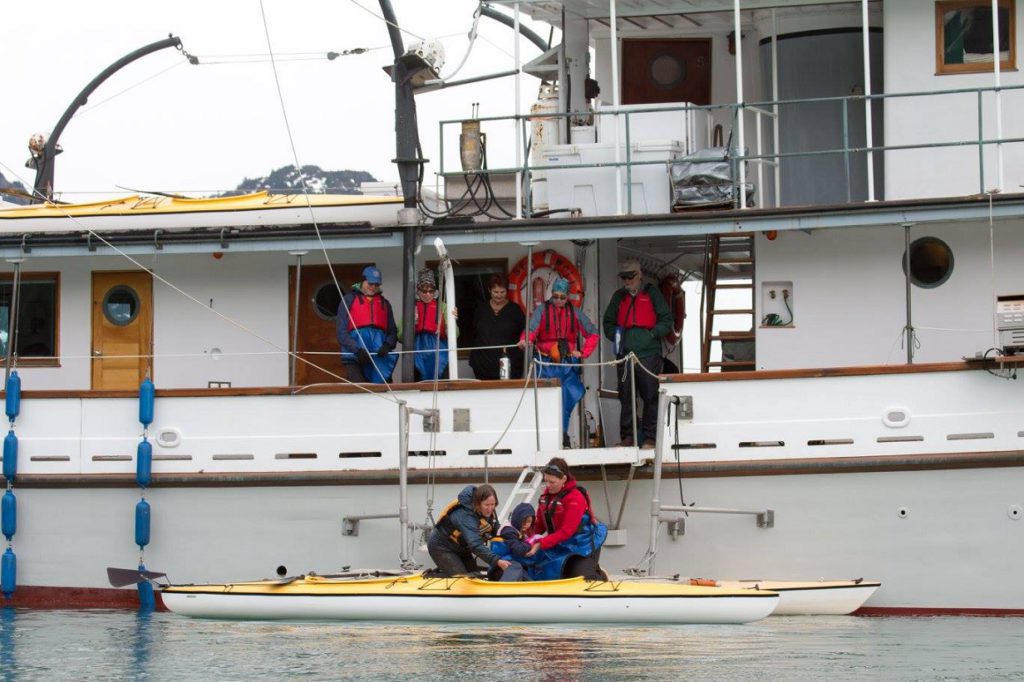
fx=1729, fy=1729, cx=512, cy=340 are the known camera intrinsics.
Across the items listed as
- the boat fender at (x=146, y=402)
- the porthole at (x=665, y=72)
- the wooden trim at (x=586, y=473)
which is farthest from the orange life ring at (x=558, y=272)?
the boat fender at (x=146, y=402)

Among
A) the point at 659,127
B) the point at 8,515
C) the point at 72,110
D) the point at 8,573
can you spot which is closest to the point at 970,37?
the point at 659,127

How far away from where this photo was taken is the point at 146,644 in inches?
529

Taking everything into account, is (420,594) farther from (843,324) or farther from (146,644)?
(843,324)

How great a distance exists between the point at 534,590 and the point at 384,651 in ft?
5.51

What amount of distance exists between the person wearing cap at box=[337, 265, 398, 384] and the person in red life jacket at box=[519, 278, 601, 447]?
1.40m

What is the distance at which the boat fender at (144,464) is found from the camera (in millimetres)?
16078

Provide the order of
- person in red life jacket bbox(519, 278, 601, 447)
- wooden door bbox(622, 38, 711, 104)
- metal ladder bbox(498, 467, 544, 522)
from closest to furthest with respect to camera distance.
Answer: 1. metal ladder bbox(498, 467, 544, 522)
2. person in red life jacket bbox(519, 278, 601, 447)
3. wooden door bbox(622, 38, 711, 104)

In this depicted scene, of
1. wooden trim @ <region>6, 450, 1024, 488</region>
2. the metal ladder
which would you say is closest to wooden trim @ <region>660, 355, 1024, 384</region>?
wooden trim @ <region>6, 450, 1024, 488</region>

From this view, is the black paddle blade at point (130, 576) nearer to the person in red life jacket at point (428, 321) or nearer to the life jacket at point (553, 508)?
the person in red life jacket at point (428, 321)

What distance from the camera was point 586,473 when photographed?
15.5 metres

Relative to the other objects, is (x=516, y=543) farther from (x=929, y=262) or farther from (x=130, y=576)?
(x=929, y=262)

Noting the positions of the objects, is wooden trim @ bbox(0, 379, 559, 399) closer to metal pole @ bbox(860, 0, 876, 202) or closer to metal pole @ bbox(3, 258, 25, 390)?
metal pole @ bbox(3, 258, 25, 390)

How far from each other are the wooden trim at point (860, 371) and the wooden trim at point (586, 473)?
731 millimetres

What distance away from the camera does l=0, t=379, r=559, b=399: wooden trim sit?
1563 centimetres
